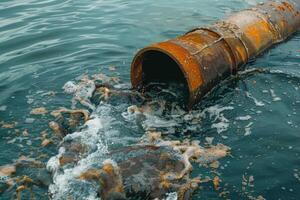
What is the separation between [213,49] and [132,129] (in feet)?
7.06

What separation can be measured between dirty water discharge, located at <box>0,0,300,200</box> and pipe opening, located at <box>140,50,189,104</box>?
0.04m

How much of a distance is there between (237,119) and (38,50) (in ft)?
18.8

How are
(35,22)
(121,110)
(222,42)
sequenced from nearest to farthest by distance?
A: (121,110)
(222,42)
(35,22)

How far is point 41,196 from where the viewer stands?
4457 millimetres

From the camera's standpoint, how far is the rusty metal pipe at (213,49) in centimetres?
608

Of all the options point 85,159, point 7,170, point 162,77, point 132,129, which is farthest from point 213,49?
point 7,170

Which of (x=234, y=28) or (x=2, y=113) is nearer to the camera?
(x=2, y=113)

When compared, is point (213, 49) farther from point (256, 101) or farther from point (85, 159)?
point (85, 159)

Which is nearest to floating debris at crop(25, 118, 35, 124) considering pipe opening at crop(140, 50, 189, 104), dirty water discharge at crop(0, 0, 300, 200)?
dirty water discharge at crop(0, 0, 300, 200)

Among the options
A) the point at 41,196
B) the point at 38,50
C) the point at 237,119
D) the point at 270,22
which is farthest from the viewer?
the point at 38,50

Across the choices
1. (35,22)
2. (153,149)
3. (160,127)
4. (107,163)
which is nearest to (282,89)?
(160,127)

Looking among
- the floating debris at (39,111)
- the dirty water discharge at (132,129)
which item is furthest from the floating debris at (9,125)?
the floating debris at (39,111)

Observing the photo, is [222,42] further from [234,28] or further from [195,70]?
[195,70]

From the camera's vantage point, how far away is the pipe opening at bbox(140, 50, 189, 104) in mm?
7155
